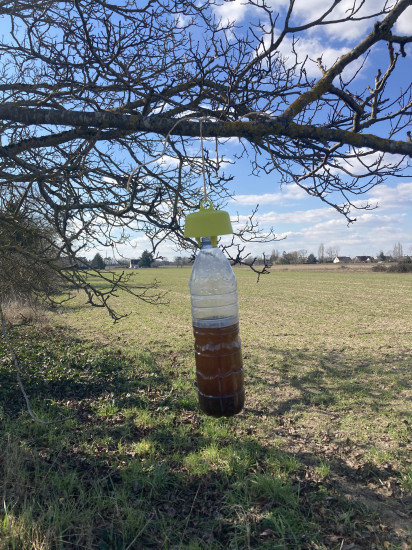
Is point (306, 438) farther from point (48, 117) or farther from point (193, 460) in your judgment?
point (48, 117)

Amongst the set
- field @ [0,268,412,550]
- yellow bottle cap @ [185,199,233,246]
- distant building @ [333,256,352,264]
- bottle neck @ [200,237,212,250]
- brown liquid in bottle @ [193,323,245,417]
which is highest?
distant building @ [333,256,352,264]

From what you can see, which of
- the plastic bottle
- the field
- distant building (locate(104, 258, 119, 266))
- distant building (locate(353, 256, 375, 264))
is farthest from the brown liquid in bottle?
A: distant building (locate(353, 256, 375, 264))

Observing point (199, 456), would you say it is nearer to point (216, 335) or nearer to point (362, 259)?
point (216, 335)

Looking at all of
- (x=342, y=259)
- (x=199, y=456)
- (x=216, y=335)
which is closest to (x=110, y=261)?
(x=199, y=456)

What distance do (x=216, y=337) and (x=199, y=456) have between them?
275 cm

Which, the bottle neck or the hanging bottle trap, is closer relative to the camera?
the bottle neck

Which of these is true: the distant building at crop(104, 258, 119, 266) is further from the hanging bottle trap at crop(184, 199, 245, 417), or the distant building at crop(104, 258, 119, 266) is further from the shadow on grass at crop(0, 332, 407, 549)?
the hanging bottle trap at crop(184, 199, 245, 417)

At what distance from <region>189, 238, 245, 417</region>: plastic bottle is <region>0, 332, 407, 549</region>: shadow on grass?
5.09 feet

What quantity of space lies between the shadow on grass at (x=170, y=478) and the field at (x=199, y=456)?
15mm

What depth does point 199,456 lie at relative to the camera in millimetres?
4270

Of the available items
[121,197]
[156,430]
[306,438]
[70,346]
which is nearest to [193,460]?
[156,430]

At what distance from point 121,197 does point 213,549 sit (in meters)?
4.30

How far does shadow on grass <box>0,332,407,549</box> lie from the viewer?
10.1 ft

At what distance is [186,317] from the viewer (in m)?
16.3
